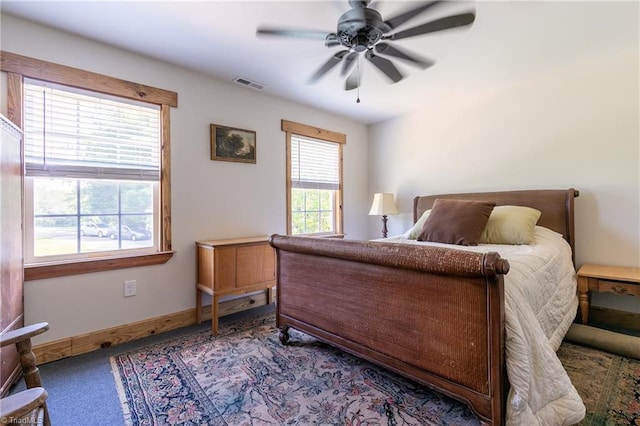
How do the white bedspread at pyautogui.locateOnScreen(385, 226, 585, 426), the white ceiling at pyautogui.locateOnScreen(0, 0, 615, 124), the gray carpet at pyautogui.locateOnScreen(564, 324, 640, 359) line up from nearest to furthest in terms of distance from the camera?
the white bedspread at pyautogui.locateOnScreen(385, 226, 585, 426)
the white ceiling at pyautogui.locateOnScreen(0, 0, 615, 124)
the gray carpet at pyautogui.locateOnScreen(564, 324, 640, 359)

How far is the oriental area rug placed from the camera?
153cm

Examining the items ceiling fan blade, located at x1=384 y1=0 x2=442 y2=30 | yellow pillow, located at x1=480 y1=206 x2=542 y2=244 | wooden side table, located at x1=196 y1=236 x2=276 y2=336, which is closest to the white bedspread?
yellow pillow, located at x1=480 y1=206 x2=542 y2=244

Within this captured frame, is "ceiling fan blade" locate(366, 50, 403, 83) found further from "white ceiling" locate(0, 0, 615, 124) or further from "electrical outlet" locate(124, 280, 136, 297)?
"electrical outlet" locate(124, 280, 136, 297)

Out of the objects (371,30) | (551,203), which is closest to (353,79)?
(371,30)

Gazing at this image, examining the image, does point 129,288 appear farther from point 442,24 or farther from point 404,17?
point 442,24

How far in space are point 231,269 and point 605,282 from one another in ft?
10.1

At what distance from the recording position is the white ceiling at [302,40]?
76.7 inches

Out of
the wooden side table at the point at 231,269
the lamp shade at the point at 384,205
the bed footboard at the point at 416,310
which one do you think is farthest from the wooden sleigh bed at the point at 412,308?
the lamp shade at the point at 384,205

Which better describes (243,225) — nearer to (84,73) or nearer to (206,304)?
(206,304)

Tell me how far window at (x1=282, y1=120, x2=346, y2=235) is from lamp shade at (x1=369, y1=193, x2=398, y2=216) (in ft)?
1.89

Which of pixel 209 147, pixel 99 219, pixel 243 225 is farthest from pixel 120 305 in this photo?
pixel 209 147

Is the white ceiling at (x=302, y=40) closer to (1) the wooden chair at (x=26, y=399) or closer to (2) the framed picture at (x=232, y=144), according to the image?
(2) the framed picture at (x=232, y=144)

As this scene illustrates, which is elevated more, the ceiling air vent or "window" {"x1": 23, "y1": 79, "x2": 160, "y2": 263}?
the ceiling air vent

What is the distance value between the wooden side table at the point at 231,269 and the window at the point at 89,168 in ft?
1.25
